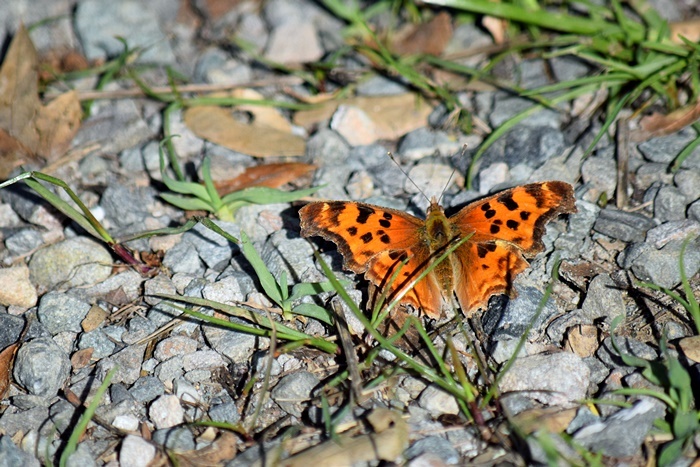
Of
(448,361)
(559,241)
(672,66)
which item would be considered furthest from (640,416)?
(672,66)

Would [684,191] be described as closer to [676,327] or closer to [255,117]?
[676,327]

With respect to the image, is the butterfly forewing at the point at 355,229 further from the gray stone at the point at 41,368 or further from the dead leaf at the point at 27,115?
the dead leaf at the point at 27,115

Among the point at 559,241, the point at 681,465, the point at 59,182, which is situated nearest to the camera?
the point at 681,465

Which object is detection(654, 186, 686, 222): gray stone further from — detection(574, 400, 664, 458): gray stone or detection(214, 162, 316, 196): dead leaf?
detection(214, 162, 316, 196): dead leaf

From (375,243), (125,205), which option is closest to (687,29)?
(375,243)

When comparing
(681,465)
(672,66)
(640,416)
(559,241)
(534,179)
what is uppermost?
(672,66)

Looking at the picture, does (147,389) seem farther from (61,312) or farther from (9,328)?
(9,328)
